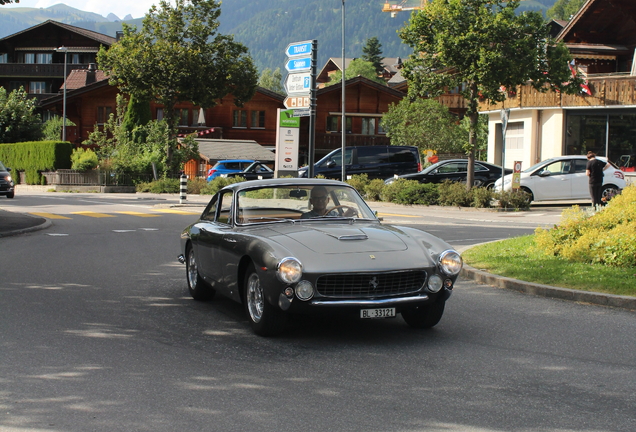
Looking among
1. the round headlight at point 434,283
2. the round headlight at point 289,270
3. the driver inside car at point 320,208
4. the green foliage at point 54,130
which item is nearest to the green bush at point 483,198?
the driver inside car at point 320,208

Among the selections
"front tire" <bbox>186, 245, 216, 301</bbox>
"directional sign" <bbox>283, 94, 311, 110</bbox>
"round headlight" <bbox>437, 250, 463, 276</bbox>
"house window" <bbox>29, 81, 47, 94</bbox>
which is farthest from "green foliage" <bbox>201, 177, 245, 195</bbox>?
"house window" <bbox>29, 81, 47, 94</bbox>

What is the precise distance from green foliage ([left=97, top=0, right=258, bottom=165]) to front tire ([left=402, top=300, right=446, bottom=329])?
3960 centimetres

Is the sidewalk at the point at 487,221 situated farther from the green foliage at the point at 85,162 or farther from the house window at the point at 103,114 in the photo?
the house window at the point at 103,114

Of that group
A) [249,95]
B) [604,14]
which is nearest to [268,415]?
[604,14]

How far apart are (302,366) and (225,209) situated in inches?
112


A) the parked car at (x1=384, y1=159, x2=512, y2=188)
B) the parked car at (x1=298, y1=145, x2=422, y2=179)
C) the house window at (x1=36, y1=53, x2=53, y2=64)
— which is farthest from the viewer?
the house window at (x1=36, y1=53, x2=53, y2=64)

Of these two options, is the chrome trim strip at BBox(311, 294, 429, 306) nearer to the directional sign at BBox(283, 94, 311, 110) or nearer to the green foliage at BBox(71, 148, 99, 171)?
the directional sign at BBox(283, 94, 311, 110)

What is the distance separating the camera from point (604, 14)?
41.2 metres

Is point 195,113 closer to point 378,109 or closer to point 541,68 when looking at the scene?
point 378,109

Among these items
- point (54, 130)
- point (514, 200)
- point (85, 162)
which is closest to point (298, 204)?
point (514, 200)

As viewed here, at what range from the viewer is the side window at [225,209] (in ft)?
27.5

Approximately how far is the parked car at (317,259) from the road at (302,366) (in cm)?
36

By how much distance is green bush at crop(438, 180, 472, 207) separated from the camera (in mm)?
26438

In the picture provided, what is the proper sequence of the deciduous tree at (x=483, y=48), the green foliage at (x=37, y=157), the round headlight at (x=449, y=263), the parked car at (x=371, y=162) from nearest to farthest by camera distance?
the round headlight at (x=449, y=263)
the deciduous tree at (x=483, y=48)
the parked car at (x=371, y=162)
the green foliage at (x=37, y=157)
